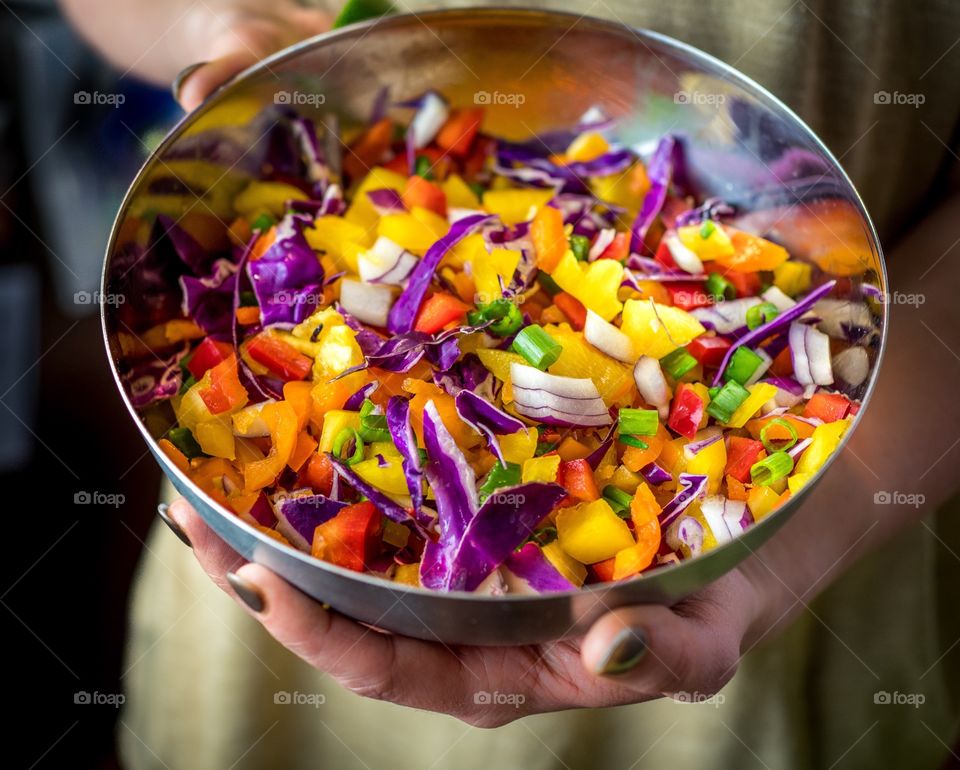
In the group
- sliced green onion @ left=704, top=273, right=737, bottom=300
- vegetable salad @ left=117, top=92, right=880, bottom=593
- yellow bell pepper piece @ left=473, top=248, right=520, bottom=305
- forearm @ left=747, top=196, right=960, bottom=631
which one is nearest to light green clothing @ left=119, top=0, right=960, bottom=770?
forearm @ left=747, top=196, right=960, bottom=631

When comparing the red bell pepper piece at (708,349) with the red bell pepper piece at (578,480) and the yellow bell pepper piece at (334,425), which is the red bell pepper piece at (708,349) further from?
the yellow bell pepper piece at (334,425)

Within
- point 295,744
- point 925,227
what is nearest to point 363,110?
point 925,227

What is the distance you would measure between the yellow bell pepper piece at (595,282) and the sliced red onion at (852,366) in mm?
285

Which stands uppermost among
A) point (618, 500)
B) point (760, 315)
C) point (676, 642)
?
point (760, 315)

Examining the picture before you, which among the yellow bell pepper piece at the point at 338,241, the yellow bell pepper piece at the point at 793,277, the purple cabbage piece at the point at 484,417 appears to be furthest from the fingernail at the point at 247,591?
the yellow bell pepper piece at the point at 793,277

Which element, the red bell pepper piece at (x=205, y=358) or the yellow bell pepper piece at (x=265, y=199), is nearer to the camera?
the red bell pepper piece at (x=205, y=358)

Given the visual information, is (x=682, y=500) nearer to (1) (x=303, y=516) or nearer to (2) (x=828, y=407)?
(2) (x=828, y=407)

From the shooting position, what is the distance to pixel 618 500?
1.02 m

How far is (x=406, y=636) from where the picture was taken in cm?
103

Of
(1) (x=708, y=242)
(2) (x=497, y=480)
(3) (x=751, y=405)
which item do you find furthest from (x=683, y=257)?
(2) (x=497, y=480)

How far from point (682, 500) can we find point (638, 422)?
0.34 feet

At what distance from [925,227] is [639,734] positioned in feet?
3.11

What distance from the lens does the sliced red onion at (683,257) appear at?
4.04 ft

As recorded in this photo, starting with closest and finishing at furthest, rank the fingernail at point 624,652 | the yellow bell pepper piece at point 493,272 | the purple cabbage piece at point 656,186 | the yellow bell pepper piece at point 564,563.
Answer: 1. the fingernail at point 624,652
2. the yellow bell pepper piece at point 564,563
3. the yellow bell pepper piece at point 493,272
4. the purple cabbage piece at point 656,186
